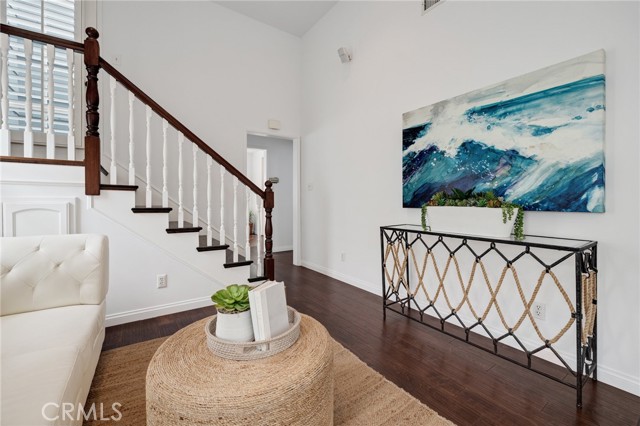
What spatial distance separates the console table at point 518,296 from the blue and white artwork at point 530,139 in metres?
0.36

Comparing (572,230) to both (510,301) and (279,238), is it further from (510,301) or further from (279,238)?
(279,238)

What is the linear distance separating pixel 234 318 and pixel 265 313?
5.1 inches

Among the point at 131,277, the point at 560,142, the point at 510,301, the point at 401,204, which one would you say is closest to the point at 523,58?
the point at 560,142

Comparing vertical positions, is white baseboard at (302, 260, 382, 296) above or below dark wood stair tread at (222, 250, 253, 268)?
below

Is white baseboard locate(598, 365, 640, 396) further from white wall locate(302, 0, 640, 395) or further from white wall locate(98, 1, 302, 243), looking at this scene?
white wall locate(98, 1, 302, 243)

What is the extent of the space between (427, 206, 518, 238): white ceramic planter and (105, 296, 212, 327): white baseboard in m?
2.32

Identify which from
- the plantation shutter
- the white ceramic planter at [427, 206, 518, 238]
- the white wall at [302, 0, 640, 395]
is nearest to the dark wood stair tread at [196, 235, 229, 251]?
the white wall at [302, 0, 640, 395]

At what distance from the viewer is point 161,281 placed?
2.68 metres

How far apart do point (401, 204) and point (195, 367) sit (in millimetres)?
2423

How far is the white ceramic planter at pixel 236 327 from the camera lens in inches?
46.7

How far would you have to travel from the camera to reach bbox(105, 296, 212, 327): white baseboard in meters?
2.48

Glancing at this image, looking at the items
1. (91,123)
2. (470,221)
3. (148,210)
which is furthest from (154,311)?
(470,221)

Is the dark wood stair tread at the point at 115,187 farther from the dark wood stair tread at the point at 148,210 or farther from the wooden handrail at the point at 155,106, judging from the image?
the wooden handrail at the point at 155,106

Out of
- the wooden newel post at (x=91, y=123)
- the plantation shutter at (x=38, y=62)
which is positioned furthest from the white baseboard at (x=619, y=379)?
the plantation shutter at (x=38, y=62)
